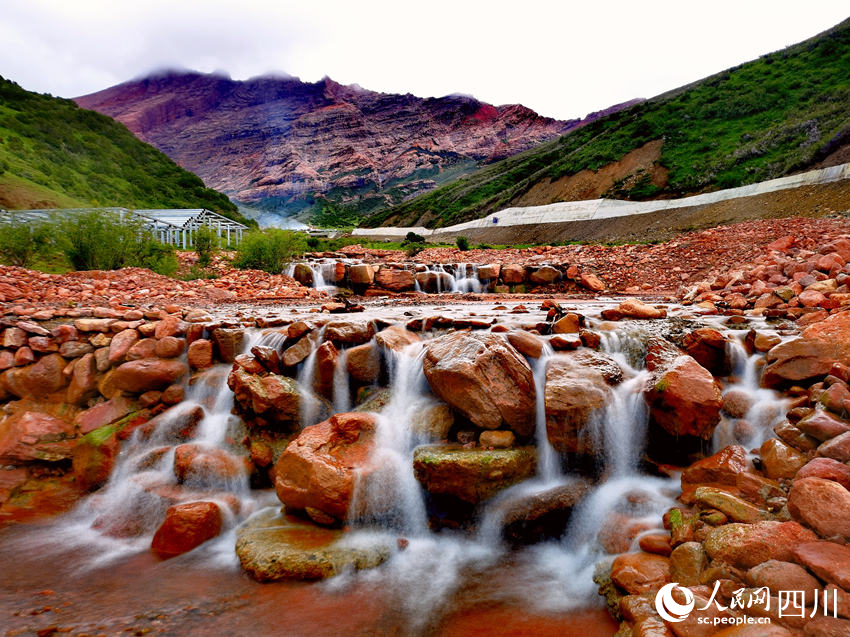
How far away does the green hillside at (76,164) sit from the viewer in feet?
118

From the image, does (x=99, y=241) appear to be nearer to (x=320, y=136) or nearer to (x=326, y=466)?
(x=326, y=466)

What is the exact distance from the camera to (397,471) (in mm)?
4762

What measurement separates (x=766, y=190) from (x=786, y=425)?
25174 mm

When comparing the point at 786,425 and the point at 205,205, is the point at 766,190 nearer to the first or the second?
the point at 786,425

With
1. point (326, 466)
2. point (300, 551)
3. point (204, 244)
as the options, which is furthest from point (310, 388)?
point (204, 244)

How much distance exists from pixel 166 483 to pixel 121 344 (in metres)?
2.49

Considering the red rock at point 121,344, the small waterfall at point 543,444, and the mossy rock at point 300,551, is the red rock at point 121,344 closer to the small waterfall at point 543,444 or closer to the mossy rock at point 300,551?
the mossy rock at point 300,551

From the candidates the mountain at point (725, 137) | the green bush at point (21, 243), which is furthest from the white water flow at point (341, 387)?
the mountain at point (725, 137)

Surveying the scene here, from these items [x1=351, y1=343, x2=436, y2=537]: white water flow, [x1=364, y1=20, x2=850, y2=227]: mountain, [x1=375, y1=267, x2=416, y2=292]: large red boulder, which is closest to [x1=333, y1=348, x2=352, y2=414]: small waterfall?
[x1=351, y1=343, x2=436, y2=537]: white water flow

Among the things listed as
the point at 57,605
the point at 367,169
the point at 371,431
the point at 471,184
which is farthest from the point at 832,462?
the point at 367,169

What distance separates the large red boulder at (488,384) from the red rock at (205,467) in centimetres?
274

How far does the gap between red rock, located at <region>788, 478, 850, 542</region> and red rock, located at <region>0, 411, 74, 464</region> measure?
7938 millimetres

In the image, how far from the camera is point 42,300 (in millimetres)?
8305

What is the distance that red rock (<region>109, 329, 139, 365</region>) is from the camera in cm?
635
